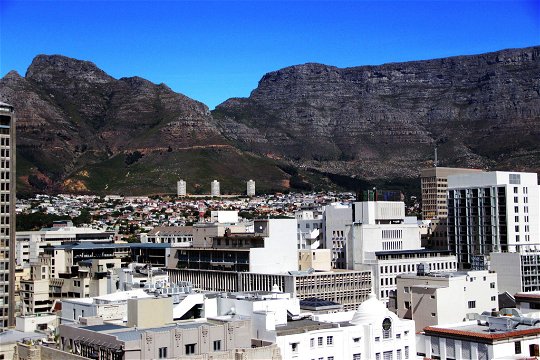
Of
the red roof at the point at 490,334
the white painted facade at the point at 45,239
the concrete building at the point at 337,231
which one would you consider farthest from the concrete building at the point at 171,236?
the red roof at the point at 490,334

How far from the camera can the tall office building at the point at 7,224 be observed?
97.4 m

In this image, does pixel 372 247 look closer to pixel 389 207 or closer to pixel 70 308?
pixel 389 207

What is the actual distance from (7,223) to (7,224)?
133 millimetres

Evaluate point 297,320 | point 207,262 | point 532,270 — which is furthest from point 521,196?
point 297,320

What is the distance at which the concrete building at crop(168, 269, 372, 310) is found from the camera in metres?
106

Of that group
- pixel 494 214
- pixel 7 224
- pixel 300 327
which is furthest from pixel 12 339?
pixel 494 214

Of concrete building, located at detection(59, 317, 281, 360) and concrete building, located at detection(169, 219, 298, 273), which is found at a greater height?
concrete building, located at detection(169, 219, 298, 273)

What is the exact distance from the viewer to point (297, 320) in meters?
69.1

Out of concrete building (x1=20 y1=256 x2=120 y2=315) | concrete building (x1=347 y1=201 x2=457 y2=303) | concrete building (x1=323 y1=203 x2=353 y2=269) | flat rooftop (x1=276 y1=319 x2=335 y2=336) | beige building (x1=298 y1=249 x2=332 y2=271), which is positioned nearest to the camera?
flat rooftop (x1=276 y1=319 x2=335 y2=336)

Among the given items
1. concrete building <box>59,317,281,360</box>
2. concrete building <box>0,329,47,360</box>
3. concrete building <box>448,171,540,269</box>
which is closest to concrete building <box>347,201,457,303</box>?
concrete building <box>448,171,540,269</box>

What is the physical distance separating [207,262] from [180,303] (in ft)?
152

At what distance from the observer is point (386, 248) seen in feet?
425

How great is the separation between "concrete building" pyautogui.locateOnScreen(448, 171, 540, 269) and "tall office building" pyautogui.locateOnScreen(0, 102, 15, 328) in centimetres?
6975

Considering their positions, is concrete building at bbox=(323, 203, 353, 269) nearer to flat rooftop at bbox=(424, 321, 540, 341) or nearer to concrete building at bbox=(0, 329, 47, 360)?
flat rooftop at bbox=(424, 321, 540, 341)
